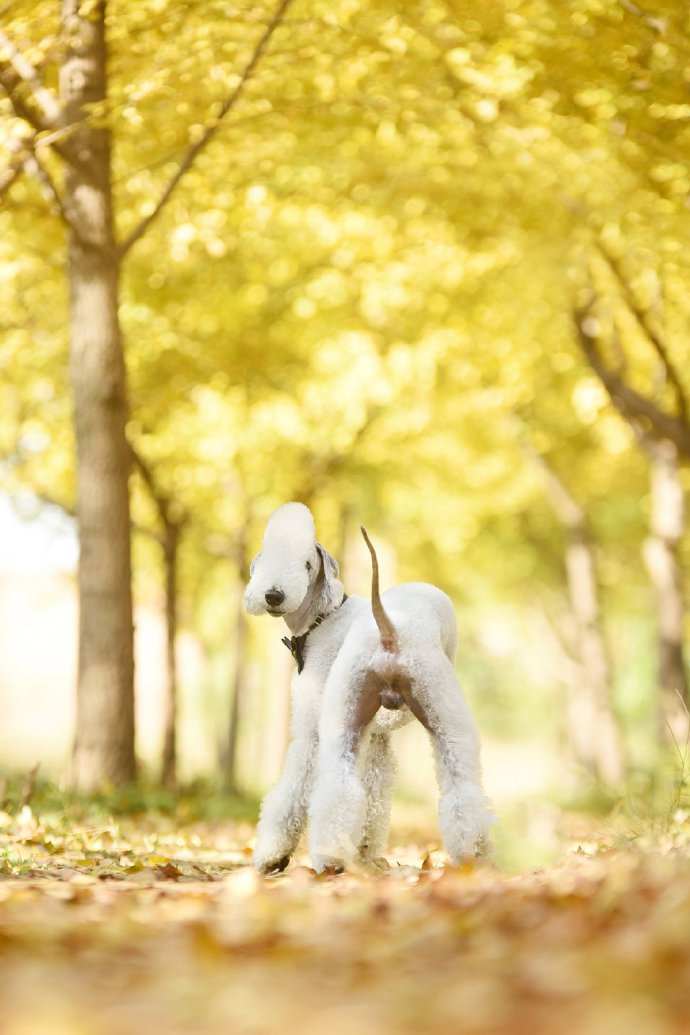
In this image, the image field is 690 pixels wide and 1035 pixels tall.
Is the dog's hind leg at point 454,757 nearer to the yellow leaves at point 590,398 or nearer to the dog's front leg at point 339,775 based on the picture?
the dog's front leg at point 339,775

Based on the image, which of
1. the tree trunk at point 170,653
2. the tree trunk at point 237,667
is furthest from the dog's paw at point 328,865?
the tree trunk at point 237,667

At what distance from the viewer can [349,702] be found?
459 cm

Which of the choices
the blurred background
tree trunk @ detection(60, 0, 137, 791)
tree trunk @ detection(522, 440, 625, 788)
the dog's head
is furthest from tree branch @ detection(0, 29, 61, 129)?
tree trunk @ detection(522, 440, 625, 788)

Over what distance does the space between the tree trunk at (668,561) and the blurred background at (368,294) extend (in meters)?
0.04

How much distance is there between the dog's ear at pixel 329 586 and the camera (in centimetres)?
505

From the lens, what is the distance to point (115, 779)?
8453 mm

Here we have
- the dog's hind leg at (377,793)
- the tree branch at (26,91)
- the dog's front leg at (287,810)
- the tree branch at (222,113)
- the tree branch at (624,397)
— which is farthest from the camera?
Answer: the tree branch at (624,397)

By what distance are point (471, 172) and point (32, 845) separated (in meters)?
6.85

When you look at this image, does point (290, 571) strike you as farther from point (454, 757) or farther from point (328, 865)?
point (328, 865)

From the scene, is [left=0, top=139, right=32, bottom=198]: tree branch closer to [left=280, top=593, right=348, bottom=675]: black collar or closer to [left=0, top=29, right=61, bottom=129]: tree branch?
[left=0, top=29, right=61, bottom=129]: tree branch

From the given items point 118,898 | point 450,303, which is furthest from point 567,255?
point 118,898

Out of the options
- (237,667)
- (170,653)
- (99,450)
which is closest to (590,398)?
(170,653)

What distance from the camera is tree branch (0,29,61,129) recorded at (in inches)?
293

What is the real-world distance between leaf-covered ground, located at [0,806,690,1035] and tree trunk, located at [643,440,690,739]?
363 inches
